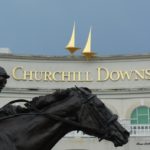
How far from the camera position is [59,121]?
5.72 metres

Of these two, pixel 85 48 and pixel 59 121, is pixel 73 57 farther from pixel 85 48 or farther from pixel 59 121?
pixel 59 121

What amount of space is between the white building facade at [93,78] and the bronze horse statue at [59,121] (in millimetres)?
37186

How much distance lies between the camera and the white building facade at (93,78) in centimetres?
4366

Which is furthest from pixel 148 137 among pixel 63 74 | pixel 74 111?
pixel 74 111

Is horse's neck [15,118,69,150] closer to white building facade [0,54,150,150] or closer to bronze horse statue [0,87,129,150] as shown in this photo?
bronze horse statue [0,87,129,150]

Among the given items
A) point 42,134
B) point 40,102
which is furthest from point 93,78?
point 42,134

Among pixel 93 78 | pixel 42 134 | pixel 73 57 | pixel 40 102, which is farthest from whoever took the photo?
pixel 73 57

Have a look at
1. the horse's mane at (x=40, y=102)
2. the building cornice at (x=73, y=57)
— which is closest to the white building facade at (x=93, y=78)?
the building cornice at (x=73, y=57)

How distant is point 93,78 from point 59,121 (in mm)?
39101

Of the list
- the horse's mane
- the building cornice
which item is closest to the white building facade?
the building cornice

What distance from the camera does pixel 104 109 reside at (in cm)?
568

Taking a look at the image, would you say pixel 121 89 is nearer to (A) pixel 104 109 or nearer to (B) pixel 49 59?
(B) pixel 49 59

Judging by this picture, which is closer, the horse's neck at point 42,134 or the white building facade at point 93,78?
the horse's neck at point 42,134

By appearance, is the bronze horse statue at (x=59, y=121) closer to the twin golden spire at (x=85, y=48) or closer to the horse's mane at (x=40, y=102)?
the horse's mane at (x=40, y=102)
